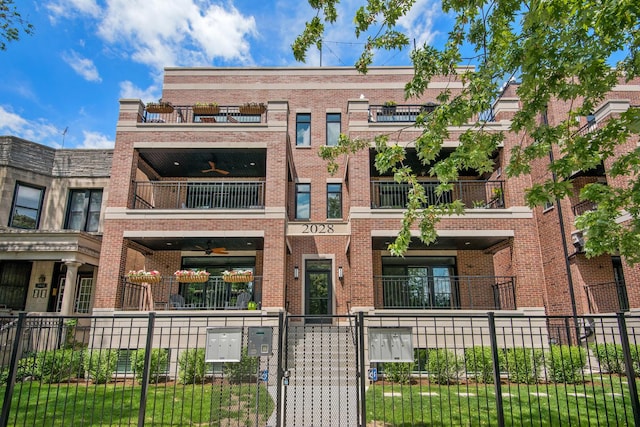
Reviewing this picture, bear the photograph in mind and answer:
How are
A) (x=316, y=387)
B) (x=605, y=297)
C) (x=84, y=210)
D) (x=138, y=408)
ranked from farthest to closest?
Answer: (x=84, y=210) < (x=605, y=297) < (x=316, y=387) < (x=138, y=408)

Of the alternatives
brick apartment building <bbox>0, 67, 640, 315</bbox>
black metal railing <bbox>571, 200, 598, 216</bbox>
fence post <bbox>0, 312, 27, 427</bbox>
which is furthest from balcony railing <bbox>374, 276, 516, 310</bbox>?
fence post <bbox>0, 312, 27, 427</bbox>

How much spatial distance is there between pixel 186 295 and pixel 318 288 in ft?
17.4

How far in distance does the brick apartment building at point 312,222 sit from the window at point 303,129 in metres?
0.07

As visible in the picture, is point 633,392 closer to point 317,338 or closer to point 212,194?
point 317,338

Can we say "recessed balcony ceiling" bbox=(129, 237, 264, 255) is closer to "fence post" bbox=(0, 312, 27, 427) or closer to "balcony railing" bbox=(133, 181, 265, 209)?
"balcony railing" bbox=(133, 181, 265, 209)

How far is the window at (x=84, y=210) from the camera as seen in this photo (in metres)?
16.1

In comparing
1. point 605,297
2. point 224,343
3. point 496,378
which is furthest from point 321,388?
point 605,297

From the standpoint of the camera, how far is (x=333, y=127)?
714 inches

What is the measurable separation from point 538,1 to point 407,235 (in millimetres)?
3509

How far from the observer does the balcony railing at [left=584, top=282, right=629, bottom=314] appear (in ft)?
45.6

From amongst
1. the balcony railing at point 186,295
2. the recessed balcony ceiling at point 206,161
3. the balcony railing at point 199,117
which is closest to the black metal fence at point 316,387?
the balcony railing at point 186,295

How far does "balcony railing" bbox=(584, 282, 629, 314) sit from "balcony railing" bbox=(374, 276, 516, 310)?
3120 mm

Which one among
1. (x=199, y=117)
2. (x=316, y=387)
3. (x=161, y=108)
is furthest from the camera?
(x=199, y=117)

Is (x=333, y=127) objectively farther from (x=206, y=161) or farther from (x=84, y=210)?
(x=84, y=210)
